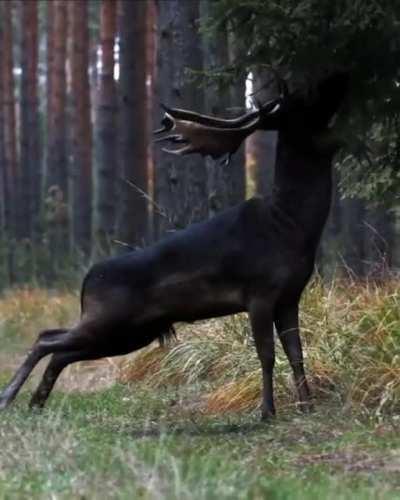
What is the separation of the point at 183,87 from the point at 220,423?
7.94 m

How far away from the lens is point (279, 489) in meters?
6.66

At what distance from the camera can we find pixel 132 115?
2392 centimetres

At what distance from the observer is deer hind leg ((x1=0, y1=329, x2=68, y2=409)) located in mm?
10344

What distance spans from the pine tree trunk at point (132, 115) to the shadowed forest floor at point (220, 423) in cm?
808

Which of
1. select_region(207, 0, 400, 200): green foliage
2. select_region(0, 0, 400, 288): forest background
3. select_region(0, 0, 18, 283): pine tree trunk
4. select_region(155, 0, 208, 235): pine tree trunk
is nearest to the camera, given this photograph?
select_region(207, 0, 400, 200): green foliage

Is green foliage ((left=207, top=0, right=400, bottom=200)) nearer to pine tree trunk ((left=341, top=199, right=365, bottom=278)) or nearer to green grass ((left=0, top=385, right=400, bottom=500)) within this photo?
green grass ((left=0, top=385, right=400, bottom=500))

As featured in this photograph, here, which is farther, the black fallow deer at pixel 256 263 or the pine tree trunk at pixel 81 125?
the pine tree trunk at pixel 81 125

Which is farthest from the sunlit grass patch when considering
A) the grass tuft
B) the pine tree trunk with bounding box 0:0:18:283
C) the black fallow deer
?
the pine tree trunk with bounding box 0:0:18:283

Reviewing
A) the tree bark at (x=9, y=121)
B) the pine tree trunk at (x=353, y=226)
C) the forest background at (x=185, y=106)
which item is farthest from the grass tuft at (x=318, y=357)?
the tree bark at (x=9, y=121)

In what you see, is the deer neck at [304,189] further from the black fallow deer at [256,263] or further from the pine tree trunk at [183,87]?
the pine tree trunk at [183,87]

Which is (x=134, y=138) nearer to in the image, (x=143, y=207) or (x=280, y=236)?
(x=143, y=207)

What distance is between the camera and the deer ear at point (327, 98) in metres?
9.40

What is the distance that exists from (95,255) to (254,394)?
1092cm

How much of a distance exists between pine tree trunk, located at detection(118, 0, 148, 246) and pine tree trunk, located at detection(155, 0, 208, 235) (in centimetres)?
563
